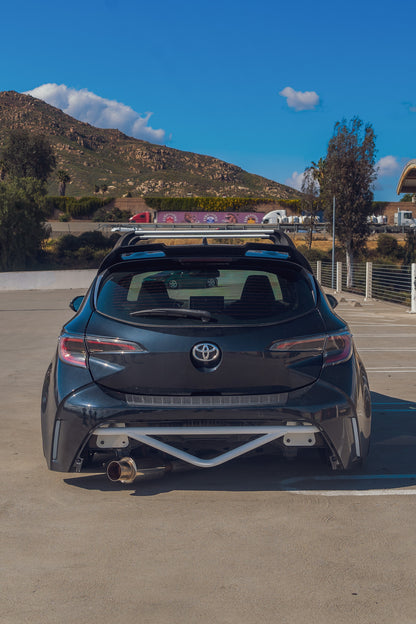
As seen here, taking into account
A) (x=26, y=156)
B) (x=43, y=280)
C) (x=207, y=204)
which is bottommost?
(x=43, y=280)

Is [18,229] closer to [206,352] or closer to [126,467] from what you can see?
[126,467]

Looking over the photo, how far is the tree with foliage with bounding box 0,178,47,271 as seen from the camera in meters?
63.2

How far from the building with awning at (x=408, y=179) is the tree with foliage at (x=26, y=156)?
59126 mm

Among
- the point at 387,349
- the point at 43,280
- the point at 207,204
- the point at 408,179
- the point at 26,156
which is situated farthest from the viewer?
the point at 207,204

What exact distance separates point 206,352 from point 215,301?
1.23 ft

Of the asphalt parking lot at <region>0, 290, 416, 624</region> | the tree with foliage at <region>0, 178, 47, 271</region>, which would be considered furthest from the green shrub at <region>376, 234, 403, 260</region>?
the asphalt parking lot at <region>0, 290, 416, 624</region>

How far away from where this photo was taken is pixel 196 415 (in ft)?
14.4

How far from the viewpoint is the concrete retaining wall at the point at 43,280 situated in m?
40.3

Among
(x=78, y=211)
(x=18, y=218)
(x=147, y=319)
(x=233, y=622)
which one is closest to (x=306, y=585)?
(x=233, y=622)

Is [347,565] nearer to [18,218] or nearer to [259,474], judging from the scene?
[259,474]

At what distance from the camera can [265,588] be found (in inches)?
135

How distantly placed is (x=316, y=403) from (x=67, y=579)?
1695mm

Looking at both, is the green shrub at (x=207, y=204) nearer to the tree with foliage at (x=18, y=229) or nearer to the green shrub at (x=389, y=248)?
the green shrub at (x=389, y=248)

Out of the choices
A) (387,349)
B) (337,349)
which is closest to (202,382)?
(337,349)
